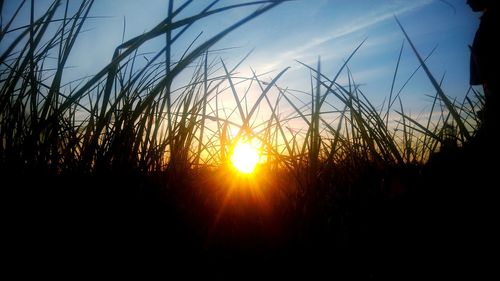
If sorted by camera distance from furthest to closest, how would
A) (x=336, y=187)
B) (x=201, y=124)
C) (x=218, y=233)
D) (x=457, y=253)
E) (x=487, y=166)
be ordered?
1. (x=201, y=124)
2. (x=336, y=187)
3. (x=487, y=166)
4. (x=218, y=233)
5. (x=457, y=253)

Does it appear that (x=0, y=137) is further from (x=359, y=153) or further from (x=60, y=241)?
(x=359, y=153)

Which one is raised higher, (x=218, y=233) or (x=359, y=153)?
(x=359, y=153)

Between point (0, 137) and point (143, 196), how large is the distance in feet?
1.84

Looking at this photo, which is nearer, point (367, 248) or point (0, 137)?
point (367, 248)

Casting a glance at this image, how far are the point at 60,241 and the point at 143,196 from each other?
0.20m

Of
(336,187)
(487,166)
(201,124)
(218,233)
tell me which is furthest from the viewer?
(201,124)

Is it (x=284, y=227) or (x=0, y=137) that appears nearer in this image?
(x=284, y=227)

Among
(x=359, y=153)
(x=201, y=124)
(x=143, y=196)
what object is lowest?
(x=143, y=196)

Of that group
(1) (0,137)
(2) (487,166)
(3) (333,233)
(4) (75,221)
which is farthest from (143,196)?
(2) (487,166)

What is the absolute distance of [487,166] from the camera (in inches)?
33.0

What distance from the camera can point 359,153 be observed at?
4.31ft

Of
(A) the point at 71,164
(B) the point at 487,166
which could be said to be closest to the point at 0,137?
(A) the point at 71,164

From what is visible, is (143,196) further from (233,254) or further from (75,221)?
(233,254)

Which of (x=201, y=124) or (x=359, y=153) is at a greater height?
(x=201, y=124)
